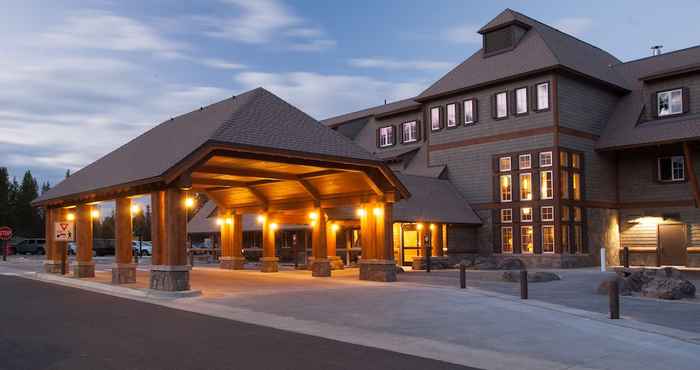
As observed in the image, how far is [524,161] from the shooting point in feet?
117

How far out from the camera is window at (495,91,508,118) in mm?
36625

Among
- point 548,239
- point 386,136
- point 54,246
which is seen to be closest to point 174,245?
point 54,246

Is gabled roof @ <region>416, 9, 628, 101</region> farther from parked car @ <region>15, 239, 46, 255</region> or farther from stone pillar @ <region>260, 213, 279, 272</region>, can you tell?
parked car @ <region>15, 239, 46, 255</region>

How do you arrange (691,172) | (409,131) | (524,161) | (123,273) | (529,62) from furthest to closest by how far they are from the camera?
(409,131), (524,161), (529,62), (691,172), (123,273)

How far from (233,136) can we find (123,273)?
8008 mm

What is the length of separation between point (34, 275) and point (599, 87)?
3117 centimetres

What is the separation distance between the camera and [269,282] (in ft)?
81.1

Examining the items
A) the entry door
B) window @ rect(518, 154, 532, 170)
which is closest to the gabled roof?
window @ rect(518, 154, 532, 170)

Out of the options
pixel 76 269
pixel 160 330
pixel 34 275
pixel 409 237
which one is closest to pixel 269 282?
pixel 76 269

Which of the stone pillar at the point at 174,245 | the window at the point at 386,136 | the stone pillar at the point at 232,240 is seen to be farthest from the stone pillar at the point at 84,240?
the window at the point at 386,136

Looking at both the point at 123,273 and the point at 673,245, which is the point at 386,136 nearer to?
the point at 673,245

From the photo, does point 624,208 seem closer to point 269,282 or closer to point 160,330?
point 269,282

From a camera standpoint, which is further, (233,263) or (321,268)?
(233,263)

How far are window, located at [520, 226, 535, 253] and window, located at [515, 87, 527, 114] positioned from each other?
6.24 m
